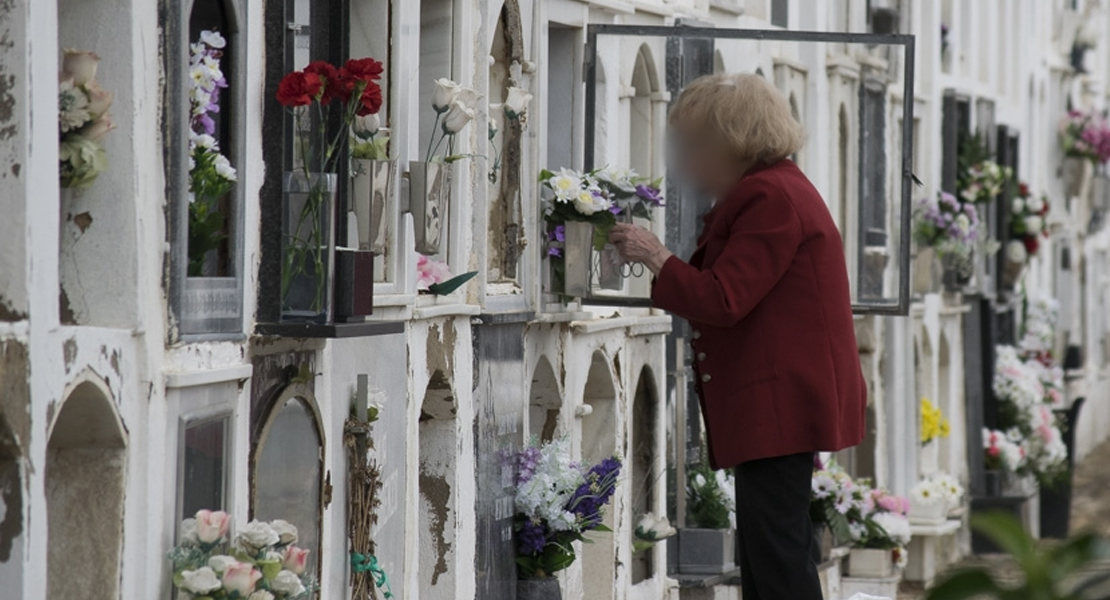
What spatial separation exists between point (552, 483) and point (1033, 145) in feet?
64.2

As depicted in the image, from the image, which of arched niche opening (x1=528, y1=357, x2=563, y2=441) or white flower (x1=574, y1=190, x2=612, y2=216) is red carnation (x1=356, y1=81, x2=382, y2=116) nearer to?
white flower (x1=574, y1=190, x2=612, y2=216)

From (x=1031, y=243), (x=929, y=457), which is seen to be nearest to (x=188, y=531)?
(x=929, y=457)

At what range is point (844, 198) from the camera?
1266 cm

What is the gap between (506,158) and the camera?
9039 millimetres

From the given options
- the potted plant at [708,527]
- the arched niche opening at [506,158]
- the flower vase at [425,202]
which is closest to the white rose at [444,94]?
the flower vase at [425,202]

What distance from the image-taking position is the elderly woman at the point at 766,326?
584 centimetres

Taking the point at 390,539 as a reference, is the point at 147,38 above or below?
above

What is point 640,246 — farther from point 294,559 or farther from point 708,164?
point 294,559

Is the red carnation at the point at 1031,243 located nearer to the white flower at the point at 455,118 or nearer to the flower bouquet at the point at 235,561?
the white flower at the point at 455,118

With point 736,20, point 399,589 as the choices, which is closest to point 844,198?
point 736,20

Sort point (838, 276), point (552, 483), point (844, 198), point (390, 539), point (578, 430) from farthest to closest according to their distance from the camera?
point (844, 198)
point (578, 430)
point (552, 483)
point (390, 539)
point (838, 276)

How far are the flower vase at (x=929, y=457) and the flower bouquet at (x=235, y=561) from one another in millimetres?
15297

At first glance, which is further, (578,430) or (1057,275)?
(1057,275)

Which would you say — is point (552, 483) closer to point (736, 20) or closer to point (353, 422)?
point (353, 422)
